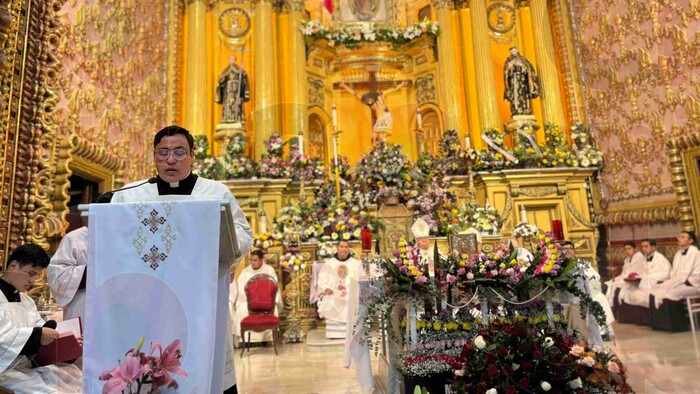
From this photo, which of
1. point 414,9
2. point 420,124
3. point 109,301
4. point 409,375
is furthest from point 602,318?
point 414,9

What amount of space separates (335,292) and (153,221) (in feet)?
18.4

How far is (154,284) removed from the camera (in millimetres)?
1787

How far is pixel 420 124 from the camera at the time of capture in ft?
→ 38.1

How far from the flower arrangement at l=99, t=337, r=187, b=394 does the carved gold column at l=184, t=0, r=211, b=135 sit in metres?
9.96

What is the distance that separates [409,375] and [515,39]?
38.1 ft

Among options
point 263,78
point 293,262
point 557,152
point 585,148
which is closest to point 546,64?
point 585,148

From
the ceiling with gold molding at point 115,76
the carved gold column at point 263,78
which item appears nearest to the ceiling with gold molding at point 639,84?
the carved gold column at point 263,78

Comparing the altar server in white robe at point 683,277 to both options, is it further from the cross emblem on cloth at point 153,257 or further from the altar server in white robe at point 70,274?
the altar server in white robe at point 70,274

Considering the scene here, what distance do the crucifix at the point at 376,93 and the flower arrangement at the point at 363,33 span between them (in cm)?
100

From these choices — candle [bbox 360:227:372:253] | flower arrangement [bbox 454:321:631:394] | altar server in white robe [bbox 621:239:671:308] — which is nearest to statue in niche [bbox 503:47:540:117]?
altar server in white robe [bbox 621:239:671:308]

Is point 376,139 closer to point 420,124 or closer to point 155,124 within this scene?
point 420,124

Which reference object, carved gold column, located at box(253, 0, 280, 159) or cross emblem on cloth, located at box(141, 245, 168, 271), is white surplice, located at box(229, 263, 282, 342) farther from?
cross emblem on cloth, located at box(141, 245, 168, 271)

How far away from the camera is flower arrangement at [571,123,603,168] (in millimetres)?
10211

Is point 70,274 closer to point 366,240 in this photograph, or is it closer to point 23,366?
point 23,366
